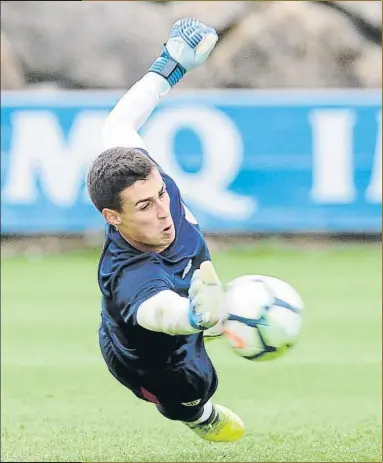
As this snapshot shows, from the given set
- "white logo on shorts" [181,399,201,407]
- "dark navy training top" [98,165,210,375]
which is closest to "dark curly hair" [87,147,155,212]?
"dark navy training top" [98,165,210,375]

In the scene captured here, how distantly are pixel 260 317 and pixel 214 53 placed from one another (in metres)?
11.9

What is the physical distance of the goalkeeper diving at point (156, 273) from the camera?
12.5 feet

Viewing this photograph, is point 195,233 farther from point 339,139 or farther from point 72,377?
point 339,139

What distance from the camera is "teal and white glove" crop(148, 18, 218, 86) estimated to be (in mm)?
5047

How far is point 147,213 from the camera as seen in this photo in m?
4.04

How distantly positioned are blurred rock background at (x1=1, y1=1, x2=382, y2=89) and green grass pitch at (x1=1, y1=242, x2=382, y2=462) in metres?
4.30

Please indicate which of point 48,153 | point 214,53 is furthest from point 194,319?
point 214,53

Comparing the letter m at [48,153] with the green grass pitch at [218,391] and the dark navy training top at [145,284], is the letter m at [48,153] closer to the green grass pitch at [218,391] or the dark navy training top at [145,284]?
the green grass pitch at [218,391]

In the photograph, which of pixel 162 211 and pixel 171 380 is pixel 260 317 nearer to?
pixel 162 211

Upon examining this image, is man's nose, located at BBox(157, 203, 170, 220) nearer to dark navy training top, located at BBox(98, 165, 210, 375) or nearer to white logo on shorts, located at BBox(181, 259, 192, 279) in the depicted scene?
dark navy training top, located at BBox(98, 165, 210, 375)

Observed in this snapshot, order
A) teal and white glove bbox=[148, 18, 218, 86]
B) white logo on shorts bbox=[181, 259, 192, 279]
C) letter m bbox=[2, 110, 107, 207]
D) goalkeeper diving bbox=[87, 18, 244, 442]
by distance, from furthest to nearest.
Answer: letter m bbox=[2, 110, 107, 207] → teal and white glove bbox=[148, 18, 218, 86] → white logo on shorts bbox=[181, 259, 192, 279] → goalkeeper diving bbox=[87, 18, 244, 442]

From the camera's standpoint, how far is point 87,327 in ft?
29.2

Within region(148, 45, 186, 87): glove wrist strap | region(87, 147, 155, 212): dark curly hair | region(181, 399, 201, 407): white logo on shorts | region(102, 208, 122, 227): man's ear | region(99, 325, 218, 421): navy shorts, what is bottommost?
region(181, 399, 201, 407): white logo on shorts

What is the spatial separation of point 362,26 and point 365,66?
61 centimetres
